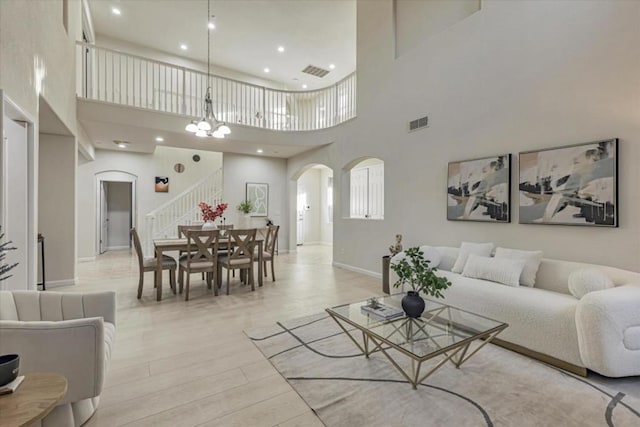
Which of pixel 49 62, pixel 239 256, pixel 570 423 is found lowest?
pixel 570 423

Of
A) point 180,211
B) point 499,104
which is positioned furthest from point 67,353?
point 180,211

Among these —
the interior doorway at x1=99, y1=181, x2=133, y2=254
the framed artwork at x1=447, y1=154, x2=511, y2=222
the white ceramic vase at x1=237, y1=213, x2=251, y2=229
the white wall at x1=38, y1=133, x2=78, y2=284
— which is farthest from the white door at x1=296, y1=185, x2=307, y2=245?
the framed artwork at x1=447, y1=154, x2=511, y2=222

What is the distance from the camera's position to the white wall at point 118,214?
8.92m

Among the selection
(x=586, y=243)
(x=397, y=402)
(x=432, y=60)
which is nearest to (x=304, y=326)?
(x=397, y=402)

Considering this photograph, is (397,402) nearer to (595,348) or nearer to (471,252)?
Result: (595,348)

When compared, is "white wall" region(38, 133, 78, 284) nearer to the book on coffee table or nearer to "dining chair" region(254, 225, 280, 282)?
"dining chair" region(254, 225, 280, 282)

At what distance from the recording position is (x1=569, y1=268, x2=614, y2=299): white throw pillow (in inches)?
95.3

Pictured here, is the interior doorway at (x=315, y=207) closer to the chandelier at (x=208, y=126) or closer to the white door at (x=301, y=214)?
the white door at (x=301, y=214)

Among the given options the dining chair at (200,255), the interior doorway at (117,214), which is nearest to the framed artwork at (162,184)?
the interior doorway at (117,214)

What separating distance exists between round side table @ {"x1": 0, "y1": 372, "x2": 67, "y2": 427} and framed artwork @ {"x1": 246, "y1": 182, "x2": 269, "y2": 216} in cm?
708

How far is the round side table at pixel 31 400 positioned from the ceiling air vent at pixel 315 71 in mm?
8801

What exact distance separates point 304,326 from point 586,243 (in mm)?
2992

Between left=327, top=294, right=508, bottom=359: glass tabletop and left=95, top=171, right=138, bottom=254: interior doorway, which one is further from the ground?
left=95, top=171, right=138, bottom=254: interior doorway

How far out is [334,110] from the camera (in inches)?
279
